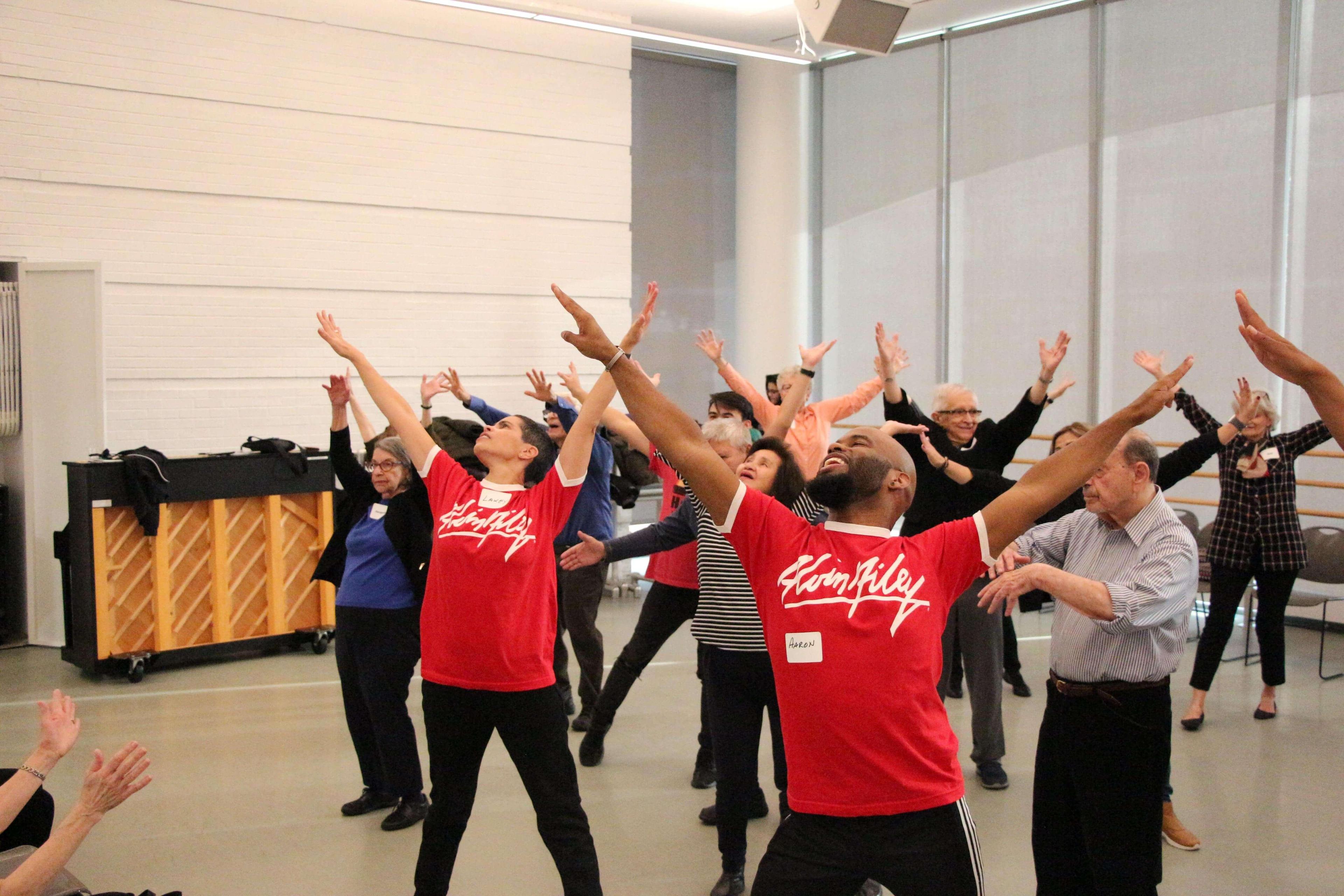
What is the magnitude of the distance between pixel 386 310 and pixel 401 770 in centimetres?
517

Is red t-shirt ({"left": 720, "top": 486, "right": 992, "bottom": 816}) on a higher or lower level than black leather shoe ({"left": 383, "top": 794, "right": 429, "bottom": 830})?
higher

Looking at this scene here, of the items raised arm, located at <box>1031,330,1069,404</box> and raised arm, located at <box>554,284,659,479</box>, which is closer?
raised arm, located at <box>554,284,659,479</box>

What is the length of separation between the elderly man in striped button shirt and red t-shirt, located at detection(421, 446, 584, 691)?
47.0 inches

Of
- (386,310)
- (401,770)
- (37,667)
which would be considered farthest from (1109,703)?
(386,310)

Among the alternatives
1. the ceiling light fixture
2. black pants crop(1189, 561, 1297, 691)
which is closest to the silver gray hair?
black pants crop(1189, 561, 1297, 691)

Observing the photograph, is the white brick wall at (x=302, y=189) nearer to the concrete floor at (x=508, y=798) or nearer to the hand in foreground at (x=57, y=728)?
the concrete floor at (x=508, y=798)

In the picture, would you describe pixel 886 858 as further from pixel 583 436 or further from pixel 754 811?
pixel 754 811

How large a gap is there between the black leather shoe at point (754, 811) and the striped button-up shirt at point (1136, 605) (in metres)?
1.54

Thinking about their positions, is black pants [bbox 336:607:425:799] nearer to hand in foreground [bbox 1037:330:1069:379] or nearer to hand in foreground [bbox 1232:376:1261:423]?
hand in foreground [bbox 1037:330:1069:379]

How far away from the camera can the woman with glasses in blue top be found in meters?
3.78

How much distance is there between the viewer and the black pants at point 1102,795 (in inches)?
102

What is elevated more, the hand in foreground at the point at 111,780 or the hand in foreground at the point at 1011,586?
the hand in foreground at the point at 1011,586

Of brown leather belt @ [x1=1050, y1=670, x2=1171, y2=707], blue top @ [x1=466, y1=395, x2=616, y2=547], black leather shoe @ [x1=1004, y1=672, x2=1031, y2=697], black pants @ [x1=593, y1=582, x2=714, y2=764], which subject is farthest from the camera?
black leather shoe @ [x1=1004, y1=672, x2=1031, y2=697]

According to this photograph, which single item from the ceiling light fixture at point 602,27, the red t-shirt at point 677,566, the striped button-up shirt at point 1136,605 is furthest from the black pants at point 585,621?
the ceiling light fixture at point 602,27
